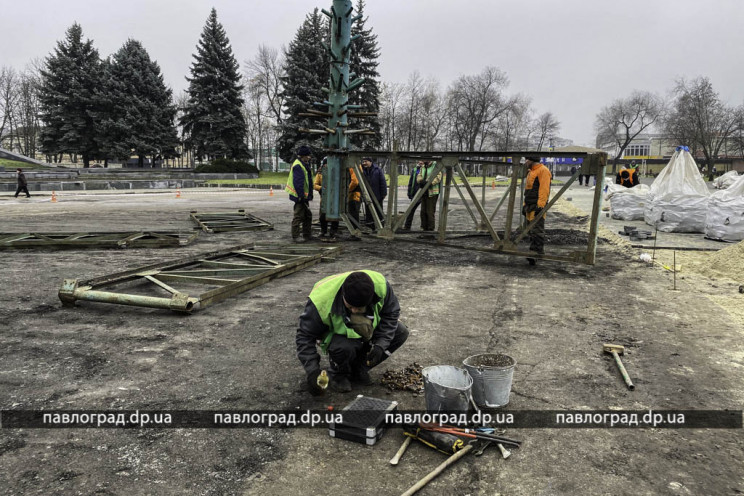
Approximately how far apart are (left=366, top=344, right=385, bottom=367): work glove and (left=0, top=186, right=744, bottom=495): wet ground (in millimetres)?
253

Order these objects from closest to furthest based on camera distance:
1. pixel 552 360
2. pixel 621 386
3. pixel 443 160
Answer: pixel 621 386 → pixel 552 360 → pixel 443 160

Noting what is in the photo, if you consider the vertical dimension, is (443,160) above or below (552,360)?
above

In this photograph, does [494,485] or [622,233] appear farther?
[622,233]

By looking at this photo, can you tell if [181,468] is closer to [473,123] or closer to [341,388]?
[341,388]

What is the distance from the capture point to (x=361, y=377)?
380 cm

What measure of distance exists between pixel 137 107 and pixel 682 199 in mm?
43755

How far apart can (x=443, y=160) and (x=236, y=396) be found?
633 cm

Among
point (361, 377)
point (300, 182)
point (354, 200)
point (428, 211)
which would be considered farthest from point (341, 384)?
point (428, 211)

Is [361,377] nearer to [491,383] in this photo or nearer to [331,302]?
[331,302]

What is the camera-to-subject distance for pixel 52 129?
Result: 143ft

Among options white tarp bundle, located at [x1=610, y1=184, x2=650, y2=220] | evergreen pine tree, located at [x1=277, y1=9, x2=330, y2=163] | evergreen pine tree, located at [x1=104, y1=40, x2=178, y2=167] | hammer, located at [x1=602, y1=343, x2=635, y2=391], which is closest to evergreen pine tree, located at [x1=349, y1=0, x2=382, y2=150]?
A: evergreen pine tree, located at [x1=277, y1=9, x2=330, y2=163]

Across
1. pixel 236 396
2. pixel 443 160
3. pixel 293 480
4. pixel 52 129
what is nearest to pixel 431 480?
pixel 293 480

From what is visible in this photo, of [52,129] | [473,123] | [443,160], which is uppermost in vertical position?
A: [473,123]

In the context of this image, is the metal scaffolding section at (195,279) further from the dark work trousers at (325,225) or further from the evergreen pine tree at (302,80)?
the evergreen pine tree at (302,80)
